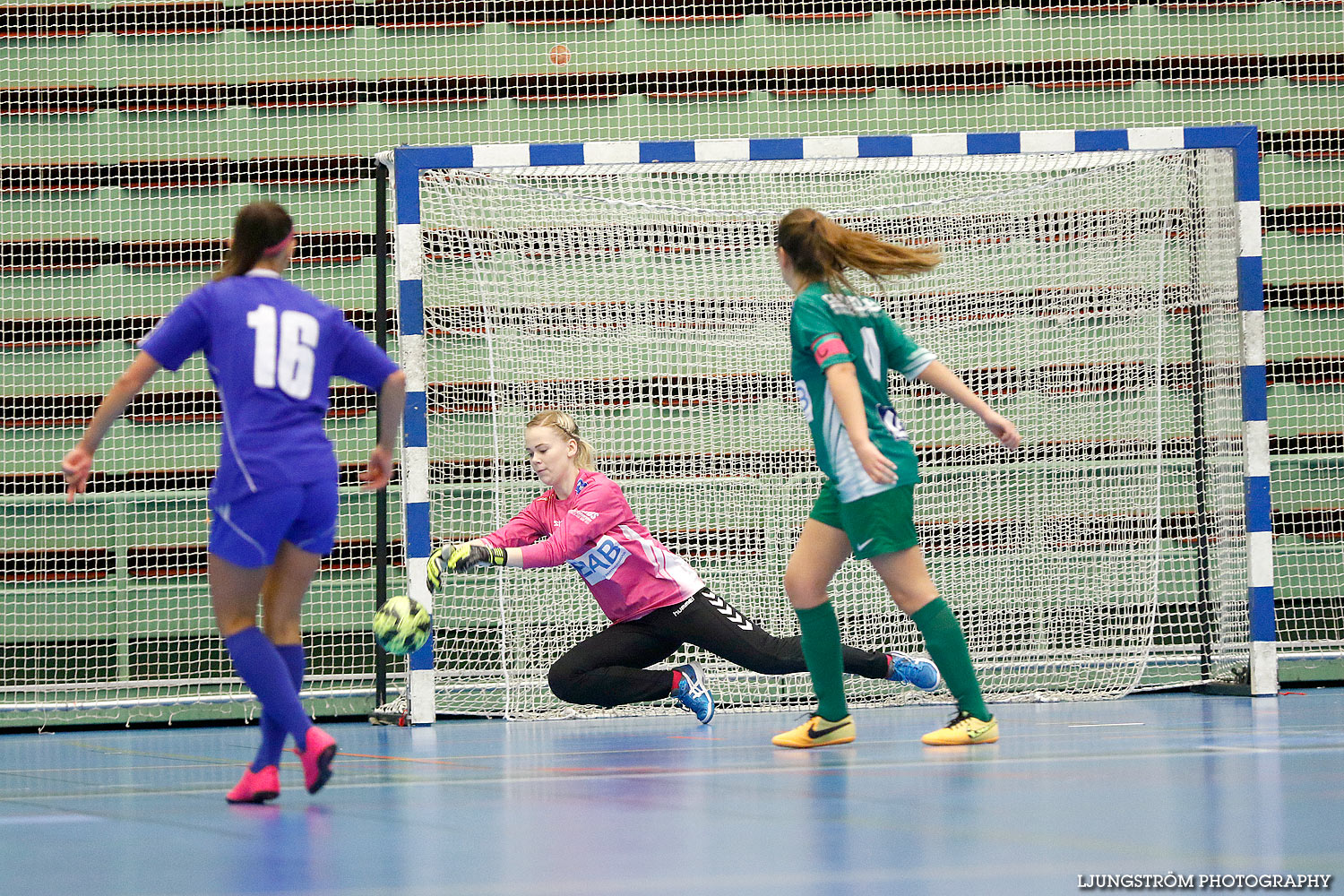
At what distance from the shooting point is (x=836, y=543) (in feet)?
13.4

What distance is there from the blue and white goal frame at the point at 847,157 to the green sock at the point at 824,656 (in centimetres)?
197

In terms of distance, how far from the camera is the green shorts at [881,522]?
3.85 metres

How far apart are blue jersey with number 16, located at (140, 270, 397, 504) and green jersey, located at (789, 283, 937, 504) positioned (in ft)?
4.51

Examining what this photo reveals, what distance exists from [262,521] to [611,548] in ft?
7.10

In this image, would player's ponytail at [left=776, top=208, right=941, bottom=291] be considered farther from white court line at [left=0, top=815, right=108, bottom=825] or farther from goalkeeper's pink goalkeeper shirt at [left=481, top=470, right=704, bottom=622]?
white court line at [left=0, top=815, right=108, bottom=825]

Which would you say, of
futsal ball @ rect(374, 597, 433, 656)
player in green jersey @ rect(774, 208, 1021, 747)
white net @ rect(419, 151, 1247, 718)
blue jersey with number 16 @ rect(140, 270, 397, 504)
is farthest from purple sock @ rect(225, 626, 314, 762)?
white net @ rect(419, 151, 1247, 718)

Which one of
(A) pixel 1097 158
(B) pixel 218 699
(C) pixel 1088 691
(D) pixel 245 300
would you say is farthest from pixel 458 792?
(A) pixel 1097 158

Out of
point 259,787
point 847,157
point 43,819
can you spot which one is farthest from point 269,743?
point 847,157

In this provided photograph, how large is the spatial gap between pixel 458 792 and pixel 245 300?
1218 mm

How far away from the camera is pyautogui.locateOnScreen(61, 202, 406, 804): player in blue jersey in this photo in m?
3.05

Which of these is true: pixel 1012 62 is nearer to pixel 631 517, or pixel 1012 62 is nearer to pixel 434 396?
pixel 434 396

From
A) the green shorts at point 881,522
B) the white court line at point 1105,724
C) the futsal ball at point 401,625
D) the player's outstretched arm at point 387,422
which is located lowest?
the white court line at point 1105,724

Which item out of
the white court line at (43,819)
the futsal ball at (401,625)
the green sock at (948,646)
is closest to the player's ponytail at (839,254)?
the green sock at (948,646)

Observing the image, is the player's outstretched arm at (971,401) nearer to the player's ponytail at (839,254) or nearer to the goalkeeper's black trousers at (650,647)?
the player's ponytail at (839,254)
